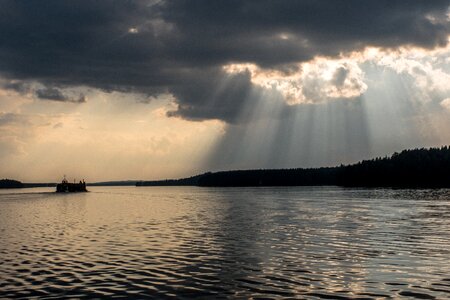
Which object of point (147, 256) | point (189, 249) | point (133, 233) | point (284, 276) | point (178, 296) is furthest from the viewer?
point (133, 233)

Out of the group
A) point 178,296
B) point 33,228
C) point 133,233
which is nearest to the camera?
point 178,296

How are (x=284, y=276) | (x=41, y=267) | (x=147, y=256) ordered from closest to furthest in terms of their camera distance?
(x=284, y=276)
(x=41, y=267)
(x=147, y=256)

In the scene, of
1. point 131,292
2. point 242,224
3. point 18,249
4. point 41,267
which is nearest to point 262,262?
point 131,292

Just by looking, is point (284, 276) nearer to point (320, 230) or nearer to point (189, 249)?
point (189, 249)

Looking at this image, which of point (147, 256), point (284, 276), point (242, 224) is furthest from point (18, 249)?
point (242, 224)

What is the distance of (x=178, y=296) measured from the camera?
25.1 m

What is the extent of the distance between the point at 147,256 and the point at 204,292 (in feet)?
45.3

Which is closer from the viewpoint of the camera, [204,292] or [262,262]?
[204,292]

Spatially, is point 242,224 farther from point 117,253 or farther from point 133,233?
point 117,253

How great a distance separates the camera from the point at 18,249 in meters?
44.7

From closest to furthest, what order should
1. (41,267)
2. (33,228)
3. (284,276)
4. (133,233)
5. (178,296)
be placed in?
(178,296) < (284,276) < (41,267) < (133,233) < (33,228)

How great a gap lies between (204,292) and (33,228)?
4812 centimetres

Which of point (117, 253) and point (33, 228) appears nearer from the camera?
point (117, 253)

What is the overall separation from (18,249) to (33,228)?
920 inches
